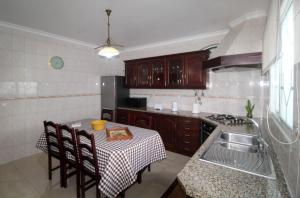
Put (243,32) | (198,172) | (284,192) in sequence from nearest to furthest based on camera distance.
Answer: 1. (284,192)
2. (198,172)
3. (243,32)

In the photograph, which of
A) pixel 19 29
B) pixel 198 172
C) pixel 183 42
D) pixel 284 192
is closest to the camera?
pixel 284 192

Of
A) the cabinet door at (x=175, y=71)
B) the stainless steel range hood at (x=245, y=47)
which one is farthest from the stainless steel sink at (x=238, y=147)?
the cabinet door at (x=175, y=71)

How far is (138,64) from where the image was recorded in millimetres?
3965

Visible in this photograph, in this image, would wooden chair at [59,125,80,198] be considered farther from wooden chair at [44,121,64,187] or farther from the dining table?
the dining table

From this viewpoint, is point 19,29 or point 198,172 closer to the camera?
point 198,172

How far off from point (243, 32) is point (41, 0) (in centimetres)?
272

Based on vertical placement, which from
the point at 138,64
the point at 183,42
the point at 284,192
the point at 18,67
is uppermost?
the point at 183,42

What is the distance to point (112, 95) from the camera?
403cm

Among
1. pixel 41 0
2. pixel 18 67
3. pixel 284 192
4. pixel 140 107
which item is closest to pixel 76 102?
pixel 18 67

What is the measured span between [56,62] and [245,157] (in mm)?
3709

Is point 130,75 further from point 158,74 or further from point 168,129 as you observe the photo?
point 168,129

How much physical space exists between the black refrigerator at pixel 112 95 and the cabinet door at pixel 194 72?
5.64ft

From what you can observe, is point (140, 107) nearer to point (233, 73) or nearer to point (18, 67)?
point (233, 73)

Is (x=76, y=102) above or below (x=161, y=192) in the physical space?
above
